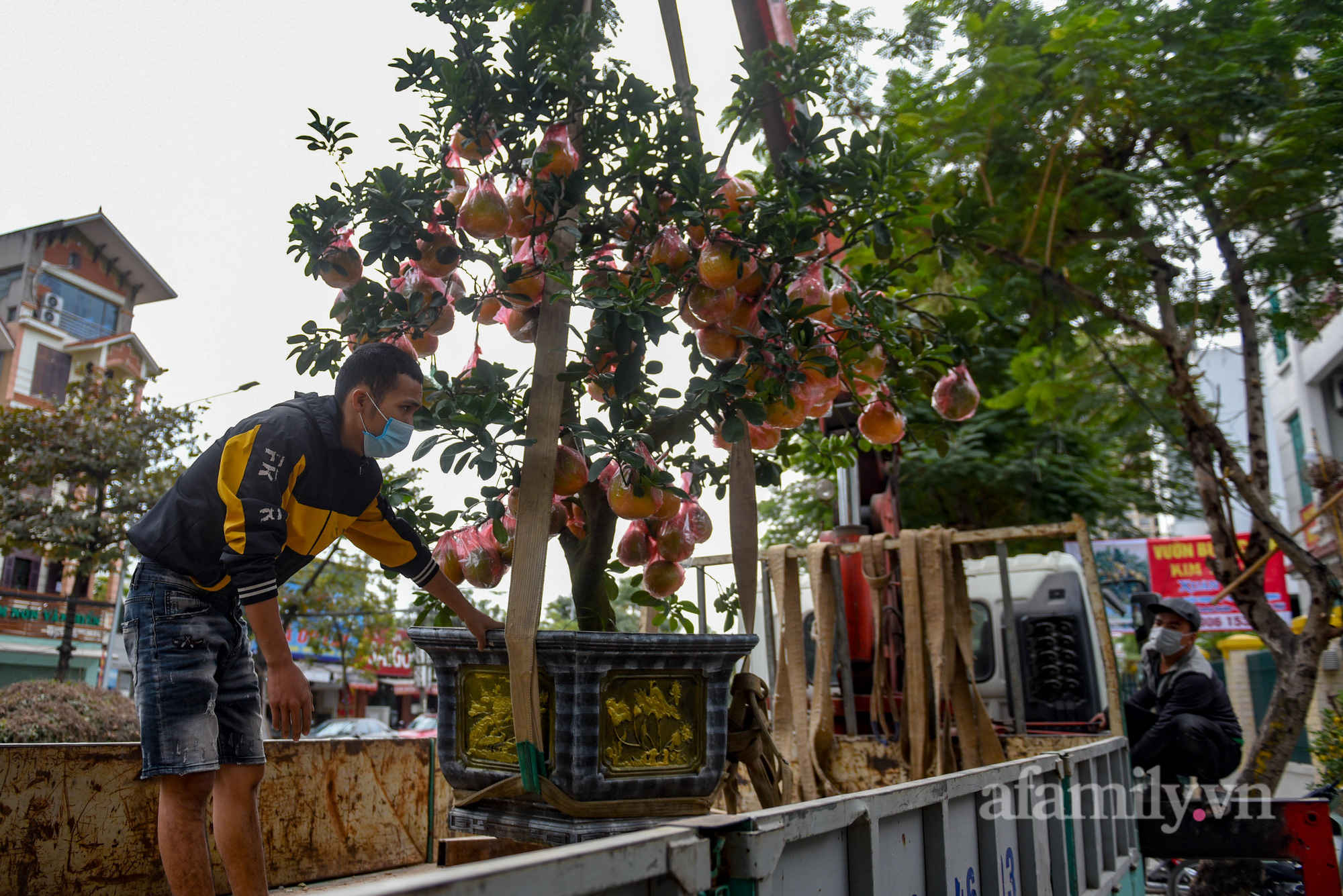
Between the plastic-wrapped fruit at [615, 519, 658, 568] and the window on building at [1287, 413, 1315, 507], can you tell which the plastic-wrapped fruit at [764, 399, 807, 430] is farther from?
the window on building at [1287, 413, 1315, 507]

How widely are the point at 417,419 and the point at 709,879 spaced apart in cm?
122

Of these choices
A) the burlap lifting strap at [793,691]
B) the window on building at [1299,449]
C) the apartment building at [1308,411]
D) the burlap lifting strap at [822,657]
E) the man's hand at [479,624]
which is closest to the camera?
the man's hand at [479,624]

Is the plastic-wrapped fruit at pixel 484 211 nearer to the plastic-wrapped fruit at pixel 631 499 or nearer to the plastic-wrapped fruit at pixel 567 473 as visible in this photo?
the plastic-wrapped fruit at pixel 567 473

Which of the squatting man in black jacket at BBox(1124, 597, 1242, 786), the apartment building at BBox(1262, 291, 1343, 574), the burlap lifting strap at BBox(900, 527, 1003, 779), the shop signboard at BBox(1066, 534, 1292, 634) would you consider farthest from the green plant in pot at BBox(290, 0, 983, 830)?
the shop signboard at BBox(1066, 534, 1292, 634)

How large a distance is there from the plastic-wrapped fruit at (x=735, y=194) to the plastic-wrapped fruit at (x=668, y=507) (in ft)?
2.39

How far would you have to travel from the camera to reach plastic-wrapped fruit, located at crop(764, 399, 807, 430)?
2.28 m

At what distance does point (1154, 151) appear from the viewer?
7.18 metres

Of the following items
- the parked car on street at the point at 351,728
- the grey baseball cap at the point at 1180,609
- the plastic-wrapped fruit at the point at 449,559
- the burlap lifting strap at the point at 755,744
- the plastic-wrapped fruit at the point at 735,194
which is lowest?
the parked car on street at the point at 351,728

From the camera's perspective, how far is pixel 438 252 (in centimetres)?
228

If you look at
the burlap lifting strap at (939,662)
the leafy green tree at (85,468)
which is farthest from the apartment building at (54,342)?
the burlap lifting strap at (939,662)

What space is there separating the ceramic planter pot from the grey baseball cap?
4402 millimetres

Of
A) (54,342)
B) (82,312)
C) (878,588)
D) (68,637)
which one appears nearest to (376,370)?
(878,588)

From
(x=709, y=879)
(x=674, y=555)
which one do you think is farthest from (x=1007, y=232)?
(x=709, y=879)

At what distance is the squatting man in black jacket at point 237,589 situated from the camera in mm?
1921
